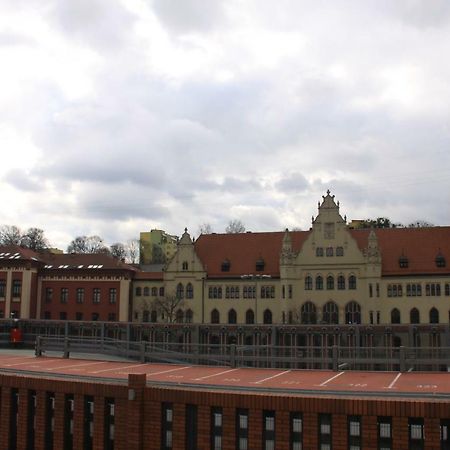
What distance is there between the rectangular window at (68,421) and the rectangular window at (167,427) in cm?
296

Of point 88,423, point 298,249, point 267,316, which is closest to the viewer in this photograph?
point 88,423

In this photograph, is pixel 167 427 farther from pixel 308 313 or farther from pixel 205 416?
pixel 308 313

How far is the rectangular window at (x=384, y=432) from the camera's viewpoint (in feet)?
45.3

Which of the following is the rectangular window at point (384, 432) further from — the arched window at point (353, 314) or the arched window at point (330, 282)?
the arched window at point (330, 282)

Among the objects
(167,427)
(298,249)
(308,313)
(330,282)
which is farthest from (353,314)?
(167,427)

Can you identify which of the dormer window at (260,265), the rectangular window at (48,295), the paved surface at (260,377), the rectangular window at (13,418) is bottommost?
the rectangular window at (13,418)

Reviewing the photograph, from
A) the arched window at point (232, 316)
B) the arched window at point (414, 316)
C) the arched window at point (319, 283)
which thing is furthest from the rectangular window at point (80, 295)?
the arched window at point (414, 316)

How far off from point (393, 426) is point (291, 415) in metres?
2.40

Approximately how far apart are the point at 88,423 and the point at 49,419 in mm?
1412

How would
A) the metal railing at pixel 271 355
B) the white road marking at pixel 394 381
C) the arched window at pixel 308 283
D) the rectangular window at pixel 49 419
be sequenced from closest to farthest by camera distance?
the rectangular window at pixel 49 419
the white road marking at pixel 394 381
the metal railing at pixel 271 355
the arched window at pixel 308 283

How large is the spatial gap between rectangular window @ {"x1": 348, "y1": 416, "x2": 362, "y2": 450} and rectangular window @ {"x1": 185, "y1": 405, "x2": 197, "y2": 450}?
3942 millimetres

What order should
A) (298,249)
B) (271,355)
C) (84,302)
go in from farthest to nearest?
1. (84,302)
2. (298,249)
3. (271,355)

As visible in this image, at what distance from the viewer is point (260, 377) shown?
22859 mm

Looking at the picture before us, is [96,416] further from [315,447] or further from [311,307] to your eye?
[311,307]
